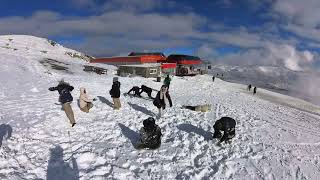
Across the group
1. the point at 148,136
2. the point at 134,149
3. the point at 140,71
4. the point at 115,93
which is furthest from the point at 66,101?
the point at 140,71

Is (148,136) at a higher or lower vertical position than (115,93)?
lower

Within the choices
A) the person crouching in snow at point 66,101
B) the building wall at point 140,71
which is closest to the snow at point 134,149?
the person crouching in snow at point 66,101

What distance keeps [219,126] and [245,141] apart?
1831 millimetres

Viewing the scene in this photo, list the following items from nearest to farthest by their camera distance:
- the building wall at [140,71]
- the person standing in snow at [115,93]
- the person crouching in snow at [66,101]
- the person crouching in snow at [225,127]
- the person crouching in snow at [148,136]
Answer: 1. the person crouching in snow at [148,136]
2. the person crouching in snow at [225,127]
3. the person crouching in snow at [66,101]
4. the person standing in snow at [115,93]
5. the building wall at [140,71]

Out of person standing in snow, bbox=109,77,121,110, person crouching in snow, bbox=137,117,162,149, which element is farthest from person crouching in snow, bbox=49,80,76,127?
person crouching in snow, bbox=137,117,162,149

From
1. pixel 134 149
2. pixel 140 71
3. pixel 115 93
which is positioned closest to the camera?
pixel 134 149

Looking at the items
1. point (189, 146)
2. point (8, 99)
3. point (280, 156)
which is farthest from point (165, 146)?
point (8, 99)

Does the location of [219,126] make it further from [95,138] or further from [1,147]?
[1,147]

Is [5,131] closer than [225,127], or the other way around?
[225,127]

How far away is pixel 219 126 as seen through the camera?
14.7 meters

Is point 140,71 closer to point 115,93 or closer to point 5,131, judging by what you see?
point 115,93

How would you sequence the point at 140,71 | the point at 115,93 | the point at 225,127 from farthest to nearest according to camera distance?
the point at 140,71 < the point at 115,93 < the point at 225,127

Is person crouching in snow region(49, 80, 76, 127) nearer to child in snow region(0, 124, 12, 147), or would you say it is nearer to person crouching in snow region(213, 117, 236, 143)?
child in snow region(0, 124, 12, 147)

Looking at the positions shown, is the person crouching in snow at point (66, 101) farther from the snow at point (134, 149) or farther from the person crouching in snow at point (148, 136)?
the person crouching in snow at point (148, 136)
